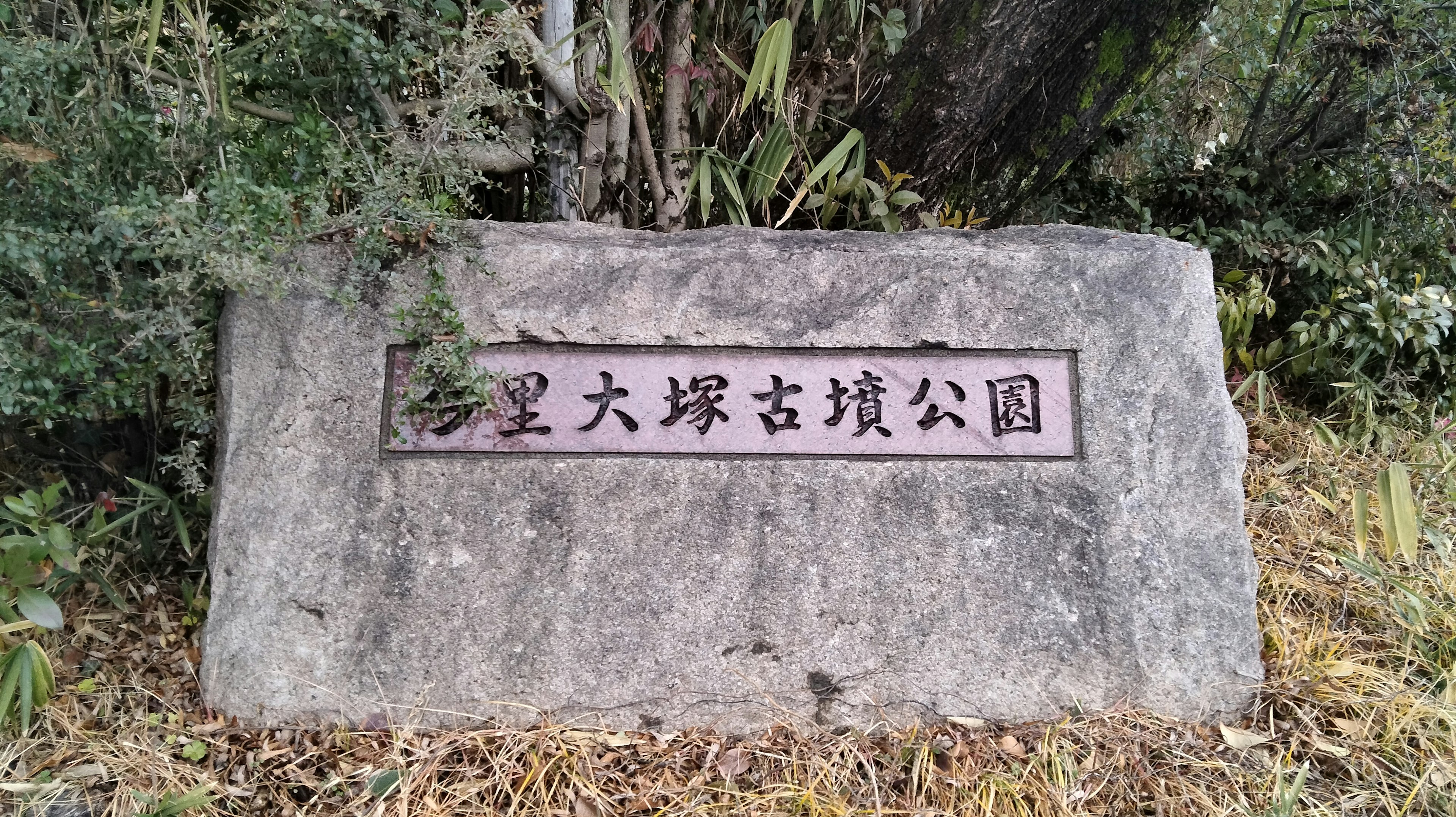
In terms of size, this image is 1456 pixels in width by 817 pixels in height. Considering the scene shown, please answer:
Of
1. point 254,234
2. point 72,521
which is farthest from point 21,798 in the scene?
point 254,234

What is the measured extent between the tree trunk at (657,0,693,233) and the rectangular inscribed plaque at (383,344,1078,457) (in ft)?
3.17

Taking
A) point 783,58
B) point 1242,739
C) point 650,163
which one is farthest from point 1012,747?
point 650,163

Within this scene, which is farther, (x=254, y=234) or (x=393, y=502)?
(x=393, y=502)

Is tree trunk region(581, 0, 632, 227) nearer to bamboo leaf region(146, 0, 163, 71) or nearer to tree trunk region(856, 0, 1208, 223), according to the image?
tree trunk region(856, 0, 1208, 223)

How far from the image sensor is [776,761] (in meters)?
1.83

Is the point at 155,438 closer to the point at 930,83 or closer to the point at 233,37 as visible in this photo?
the point at 233,37

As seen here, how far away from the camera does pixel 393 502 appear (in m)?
1.86

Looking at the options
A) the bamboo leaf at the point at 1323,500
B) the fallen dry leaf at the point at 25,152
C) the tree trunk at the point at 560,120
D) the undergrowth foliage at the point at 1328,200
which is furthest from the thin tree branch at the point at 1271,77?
the fallen dry leaf at the point at 25,152

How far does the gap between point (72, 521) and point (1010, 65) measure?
2.83m

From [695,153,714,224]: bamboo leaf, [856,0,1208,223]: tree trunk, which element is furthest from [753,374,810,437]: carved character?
[856,0,1208,223]: tree trunk

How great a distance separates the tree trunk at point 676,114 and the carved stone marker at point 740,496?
0.86 metres

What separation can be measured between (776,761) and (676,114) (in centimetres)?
195

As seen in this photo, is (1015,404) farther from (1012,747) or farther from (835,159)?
(835,159)

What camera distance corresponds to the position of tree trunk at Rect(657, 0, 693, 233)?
261 cm
